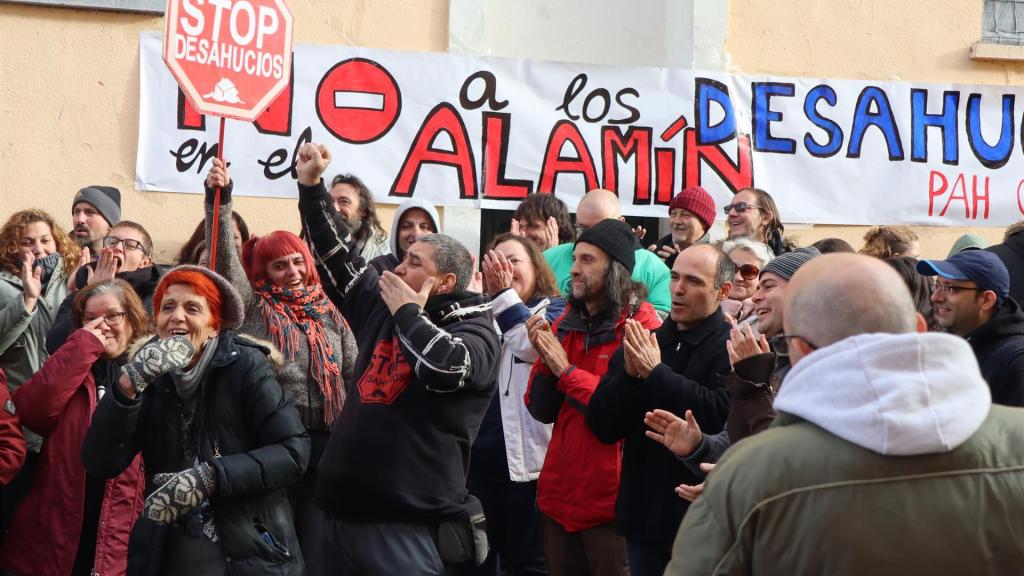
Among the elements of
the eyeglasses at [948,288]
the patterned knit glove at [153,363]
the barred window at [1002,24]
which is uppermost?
the barred window at [1002,24]

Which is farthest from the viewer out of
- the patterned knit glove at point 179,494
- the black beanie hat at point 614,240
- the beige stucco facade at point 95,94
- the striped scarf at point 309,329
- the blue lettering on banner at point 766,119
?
the blue lettering on banner at point 766,119

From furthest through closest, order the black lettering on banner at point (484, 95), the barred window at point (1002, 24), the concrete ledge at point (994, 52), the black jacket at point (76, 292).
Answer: the barred window at point (1002, 24) → the concrete ledge at point (994, 52) → the black lettering on banner at point (484, 95) → the black jacket at point (76, 292)

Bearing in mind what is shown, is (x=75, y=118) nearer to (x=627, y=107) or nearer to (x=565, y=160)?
(x=565, y=160)

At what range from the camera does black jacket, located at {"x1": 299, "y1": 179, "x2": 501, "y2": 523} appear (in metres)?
4.58

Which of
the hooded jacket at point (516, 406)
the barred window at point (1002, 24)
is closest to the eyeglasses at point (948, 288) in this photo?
the hooded jacket at point (516, 406)

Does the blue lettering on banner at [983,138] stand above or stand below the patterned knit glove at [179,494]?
above

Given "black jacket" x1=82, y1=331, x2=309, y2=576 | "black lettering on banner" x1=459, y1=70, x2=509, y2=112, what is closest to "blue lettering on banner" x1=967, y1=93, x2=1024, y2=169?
"black lettering on banner" x1=459, y1=70, x2=509, y2=112

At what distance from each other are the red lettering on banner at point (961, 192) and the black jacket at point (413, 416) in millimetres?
5117

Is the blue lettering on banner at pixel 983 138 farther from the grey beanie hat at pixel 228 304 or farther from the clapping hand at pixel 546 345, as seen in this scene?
the grey beanie hat at pixel 228 304

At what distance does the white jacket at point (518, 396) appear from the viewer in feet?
18.8

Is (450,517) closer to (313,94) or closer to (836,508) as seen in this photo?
(836,508)

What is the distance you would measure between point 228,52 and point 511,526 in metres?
→ 2.75

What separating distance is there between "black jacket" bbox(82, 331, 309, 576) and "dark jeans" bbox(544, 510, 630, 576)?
121cm

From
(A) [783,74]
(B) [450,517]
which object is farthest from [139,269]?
(A) [783,74]
